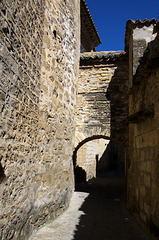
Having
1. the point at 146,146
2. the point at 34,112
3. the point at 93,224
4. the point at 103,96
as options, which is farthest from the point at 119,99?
the point at 34,112

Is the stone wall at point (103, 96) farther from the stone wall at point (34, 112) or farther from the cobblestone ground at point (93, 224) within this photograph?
the cobblestone ground at point (93, 224)

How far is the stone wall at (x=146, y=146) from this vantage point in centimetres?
353

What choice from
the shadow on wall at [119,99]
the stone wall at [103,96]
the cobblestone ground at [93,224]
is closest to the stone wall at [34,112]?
the cobblestone ground at [93,224]

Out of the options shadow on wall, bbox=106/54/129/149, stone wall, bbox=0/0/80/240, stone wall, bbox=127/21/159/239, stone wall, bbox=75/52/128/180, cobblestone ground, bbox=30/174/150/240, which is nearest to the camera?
stone wall, bbox=0/0/80/240

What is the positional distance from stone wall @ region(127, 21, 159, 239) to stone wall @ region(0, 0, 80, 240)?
5.49 feet

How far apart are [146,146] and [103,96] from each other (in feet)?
11.7

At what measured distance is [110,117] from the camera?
718 cm

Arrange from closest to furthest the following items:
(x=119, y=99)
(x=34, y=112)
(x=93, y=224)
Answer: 1. (x=34, y=112)
2. (x=93, y=224)
3. (x=119, y=99)

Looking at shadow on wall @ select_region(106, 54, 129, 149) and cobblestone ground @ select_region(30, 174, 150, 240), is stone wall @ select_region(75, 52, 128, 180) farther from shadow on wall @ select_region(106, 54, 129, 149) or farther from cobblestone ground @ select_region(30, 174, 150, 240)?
cobblestone ground @ select_region(30, 174, 150, 240)

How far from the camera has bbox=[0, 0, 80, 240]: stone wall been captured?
251 centimetres

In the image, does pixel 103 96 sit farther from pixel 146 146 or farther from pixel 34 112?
pixel 34 112

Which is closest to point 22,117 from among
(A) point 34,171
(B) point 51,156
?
(A) point 34,171

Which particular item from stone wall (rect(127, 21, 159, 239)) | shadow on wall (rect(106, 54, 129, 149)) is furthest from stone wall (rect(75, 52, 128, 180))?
stone wall (rect(127, 21, 159, 239))

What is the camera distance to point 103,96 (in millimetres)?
7402
